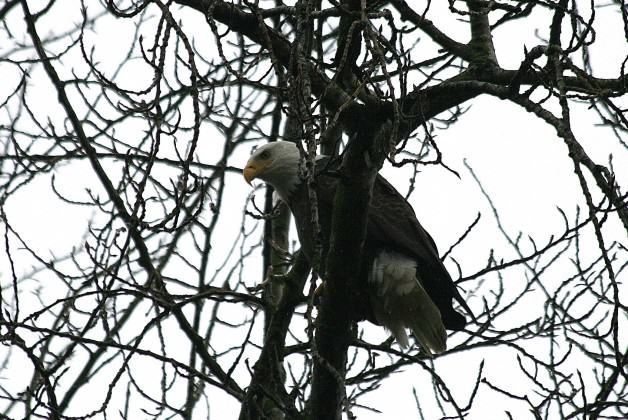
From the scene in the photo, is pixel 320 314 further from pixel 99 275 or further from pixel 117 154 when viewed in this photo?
pixel 117 154

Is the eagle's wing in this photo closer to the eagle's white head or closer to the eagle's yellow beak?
the eagle's white head

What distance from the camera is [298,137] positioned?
2.56 m

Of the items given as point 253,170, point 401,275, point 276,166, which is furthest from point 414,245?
point 253,170

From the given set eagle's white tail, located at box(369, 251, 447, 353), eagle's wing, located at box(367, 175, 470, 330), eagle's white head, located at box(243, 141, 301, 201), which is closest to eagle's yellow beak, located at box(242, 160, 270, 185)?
eagle's white head, located at box(243, 141, 301, 201)

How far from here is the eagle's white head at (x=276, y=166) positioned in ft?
18.4

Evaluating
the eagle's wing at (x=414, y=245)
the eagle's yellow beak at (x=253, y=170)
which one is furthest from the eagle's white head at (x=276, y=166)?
the eagle's wing at (x=414, y=245)

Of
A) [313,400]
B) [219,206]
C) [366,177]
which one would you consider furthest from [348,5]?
[219,206]

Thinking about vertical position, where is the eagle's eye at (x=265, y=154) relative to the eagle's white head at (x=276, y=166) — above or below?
above

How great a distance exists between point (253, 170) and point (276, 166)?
0.15 meters

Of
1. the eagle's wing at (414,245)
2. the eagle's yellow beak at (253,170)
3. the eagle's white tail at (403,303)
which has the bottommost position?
the eagle's white tail at (403,303)

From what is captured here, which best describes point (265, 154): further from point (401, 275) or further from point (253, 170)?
point (401, 275)

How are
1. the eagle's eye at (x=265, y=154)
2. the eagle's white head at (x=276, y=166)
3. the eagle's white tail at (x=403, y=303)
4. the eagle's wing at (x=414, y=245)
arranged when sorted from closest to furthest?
the eagle's white tail at (x=403, y=303)
the eagle's wing at (x=414, y=245)
the eagle's white head at (x=276, y=166)
the eagle's eye at (x=265, y=154)

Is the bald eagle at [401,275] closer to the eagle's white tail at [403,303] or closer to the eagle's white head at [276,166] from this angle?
the eagle's white tail at [403,303]

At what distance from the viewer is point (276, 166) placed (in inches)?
224
